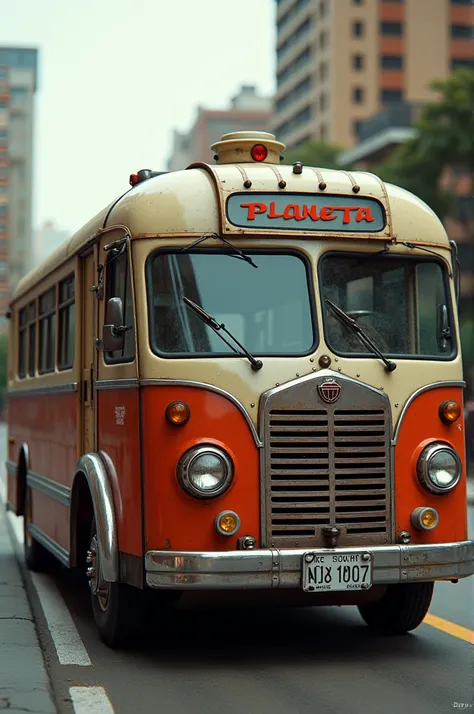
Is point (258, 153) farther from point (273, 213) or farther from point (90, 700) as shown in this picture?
point (90, 700)

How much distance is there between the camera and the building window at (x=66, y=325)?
9391 mm

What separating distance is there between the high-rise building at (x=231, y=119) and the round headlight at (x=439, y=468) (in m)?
133

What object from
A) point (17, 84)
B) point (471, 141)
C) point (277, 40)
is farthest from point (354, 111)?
point (17, 84)

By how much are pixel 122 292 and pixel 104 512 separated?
52.2 inches

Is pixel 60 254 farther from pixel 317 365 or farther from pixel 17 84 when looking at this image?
pixel 17 84

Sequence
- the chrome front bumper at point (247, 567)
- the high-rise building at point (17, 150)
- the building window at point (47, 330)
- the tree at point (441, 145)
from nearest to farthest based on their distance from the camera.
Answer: the chrome front bumper at point (247, 567) → the building window at point (47, 330) → the tree at point (441, 145) → the high-rise building at point (17, 150)

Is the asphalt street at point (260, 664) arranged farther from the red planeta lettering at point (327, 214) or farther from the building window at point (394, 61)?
the building window at point (394, 61)

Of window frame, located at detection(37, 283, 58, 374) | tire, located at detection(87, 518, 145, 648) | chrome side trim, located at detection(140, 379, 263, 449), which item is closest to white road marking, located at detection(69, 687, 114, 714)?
tire, located at detection(87, 518, 145, 648)

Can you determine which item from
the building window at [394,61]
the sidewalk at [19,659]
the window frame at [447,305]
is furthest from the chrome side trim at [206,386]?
the building window at [394,61]

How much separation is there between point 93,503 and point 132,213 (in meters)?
1.79

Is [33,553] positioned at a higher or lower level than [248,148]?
lower

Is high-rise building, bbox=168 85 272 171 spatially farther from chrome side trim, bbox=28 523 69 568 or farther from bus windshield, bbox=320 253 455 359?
bus windshield, bbox=320 253 455 359

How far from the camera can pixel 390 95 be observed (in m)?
94.9

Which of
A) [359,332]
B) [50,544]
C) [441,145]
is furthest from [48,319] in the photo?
[441,145]
